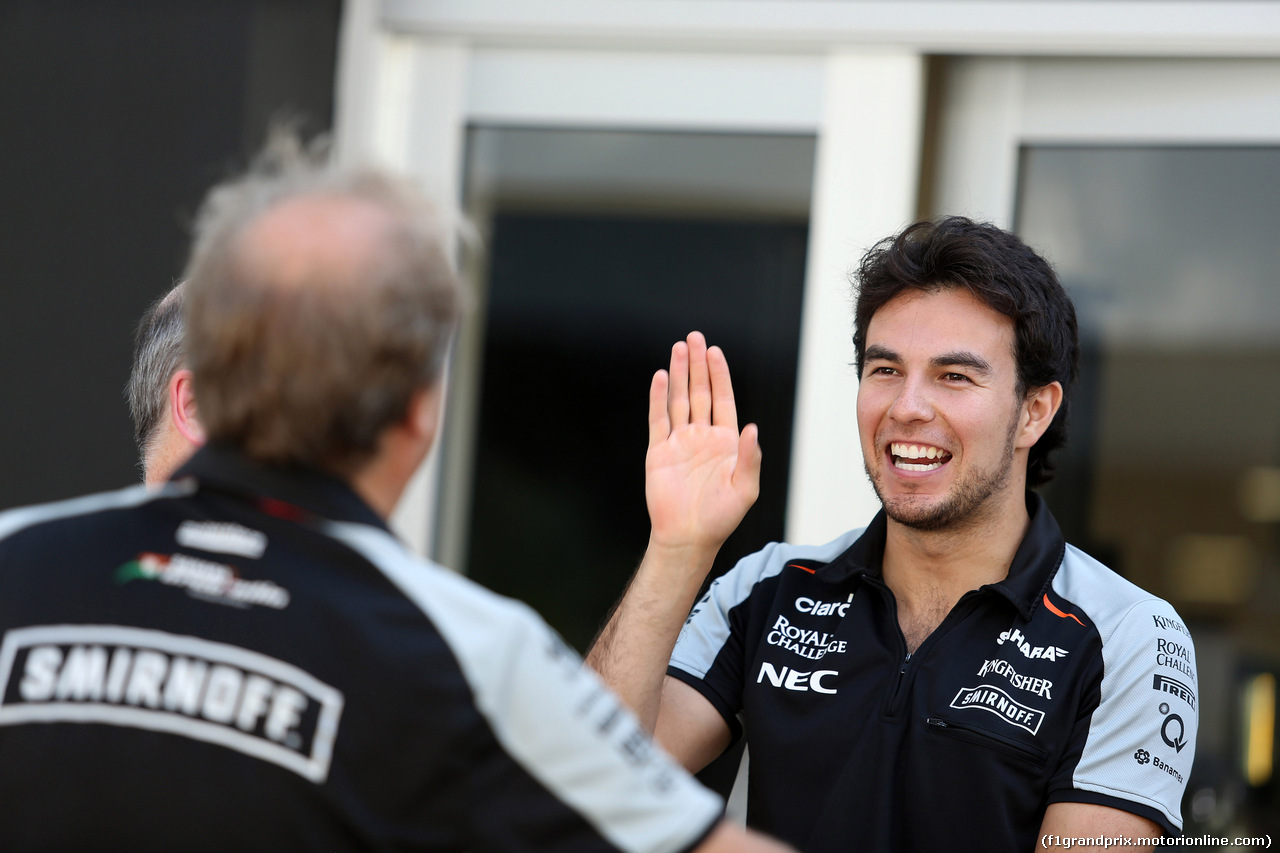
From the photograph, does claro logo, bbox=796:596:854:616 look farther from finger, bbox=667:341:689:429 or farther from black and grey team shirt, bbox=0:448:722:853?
black and grey team shirt, bbox=0:448:722:853

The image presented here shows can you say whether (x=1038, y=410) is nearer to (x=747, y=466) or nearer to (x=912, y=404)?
(x=912, y=404)

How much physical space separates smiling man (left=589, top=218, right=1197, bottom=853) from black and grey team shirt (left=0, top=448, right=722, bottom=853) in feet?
3.01

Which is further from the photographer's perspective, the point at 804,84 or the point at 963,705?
the point at 804,84

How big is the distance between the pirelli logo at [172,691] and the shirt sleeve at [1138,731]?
120 centimetres

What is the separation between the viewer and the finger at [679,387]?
2053 mm

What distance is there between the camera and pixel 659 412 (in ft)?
6.75

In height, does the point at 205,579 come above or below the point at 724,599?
above

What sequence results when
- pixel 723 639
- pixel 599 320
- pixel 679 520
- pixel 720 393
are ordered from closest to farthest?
pixel 679 520
pixel 720 393
pixel 723 639
pixel 599 320

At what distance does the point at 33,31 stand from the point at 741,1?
1678mm

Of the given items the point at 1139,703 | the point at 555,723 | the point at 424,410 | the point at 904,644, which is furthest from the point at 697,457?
the point at 555,723

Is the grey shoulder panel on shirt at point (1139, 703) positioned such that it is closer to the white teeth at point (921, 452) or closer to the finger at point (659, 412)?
the white teeth at point (921, 452)

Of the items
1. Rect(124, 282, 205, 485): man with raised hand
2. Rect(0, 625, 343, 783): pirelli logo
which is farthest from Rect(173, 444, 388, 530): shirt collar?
Rect(124, 282, 205, 485): man with raised hand

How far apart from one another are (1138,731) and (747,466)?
698 mm

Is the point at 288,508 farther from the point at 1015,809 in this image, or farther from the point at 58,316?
the point at 58,316
